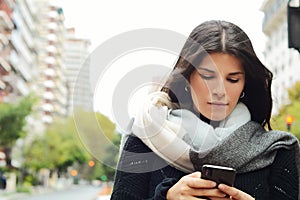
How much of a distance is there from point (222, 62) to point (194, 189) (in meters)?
0.33

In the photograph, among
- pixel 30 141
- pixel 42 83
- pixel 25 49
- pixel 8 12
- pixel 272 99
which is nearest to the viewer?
pixel 272 99

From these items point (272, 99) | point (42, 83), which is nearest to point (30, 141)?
point (42, 83)

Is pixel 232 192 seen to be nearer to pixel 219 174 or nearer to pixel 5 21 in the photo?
pixel 219 174

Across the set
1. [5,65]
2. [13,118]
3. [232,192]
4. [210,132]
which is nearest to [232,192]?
[232,192]

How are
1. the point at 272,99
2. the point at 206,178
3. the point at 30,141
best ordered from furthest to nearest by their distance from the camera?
the point at 30,141 → the point at 272,99 → the point at 206,178

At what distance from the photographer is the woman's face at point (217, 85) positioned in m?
1.60

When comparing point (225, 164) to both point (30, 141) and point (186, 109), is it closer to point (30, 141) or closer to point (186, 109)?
point (186, 109)

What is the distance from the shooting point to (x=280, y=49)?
58.2 metres

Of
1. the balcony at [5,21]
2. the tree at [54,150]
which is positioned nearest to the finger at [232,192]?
the balcony at [5,21]

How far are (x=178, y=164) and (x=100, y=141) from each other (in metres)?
0.25

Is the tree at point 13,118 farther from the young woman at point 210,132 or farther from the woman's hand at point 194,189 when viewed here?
the woman's hand at point 194,189

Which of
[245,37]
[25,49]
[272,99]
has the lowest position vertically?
[25,49]

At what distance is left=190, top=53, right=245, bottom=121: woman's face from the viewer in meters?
1.60

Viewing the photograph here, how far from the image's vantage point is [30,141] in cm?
6919
